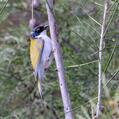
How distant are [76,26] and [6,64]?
0.77m

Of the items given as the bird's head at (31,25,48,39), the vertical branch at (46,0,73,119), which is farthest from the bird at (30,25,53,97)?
the vertical branch at (46,0,73,119)

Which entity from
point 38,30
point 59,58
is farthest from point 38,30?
point 59,58

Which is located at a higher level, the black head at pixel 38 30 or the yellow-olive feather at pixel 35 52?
the black head at pixel 38 30

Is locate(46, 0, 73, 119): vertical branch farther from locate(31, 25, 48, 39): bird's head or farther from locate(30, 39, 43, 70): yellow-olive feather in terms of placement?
locate(30, 39, 43, 70): yellow-olive feather

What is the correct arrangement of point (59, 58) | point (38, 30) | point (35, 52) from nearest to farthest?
point (59, 58) < point (38, 30) < point (35, 52)

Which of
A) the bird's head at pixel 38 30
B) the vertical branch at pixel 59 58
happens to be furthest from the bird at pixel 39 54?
the vertical branch at pixel 59 58

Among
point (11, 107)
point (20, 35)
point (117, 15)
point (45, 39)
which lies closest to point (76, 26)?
point (45, 39)

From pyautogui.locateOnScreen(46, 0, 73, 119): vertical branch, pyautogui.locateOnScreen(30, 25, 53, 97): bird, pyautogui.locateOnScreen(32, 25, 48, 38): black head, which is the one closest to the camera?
pyautogui.locateOnScreen(46, 0, 73, 119): vertical branch

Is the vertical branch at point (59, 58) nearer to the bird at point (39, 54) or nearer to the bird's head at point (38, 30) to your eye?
the bird's head at point (38, 30)

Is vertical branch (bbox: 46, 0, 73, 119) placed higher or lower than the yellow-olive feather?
higher

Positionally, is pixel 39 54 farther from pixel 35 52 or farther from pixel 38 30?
pixel 38 30

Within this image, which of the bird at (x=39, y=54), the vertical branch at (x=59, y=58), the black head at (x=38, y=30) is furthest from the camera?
the bird at (x=39, y=54)

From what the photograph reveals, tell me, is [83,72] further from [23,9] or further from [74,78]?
[23,9]

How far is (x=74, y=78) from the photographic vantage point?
12.7 feet
